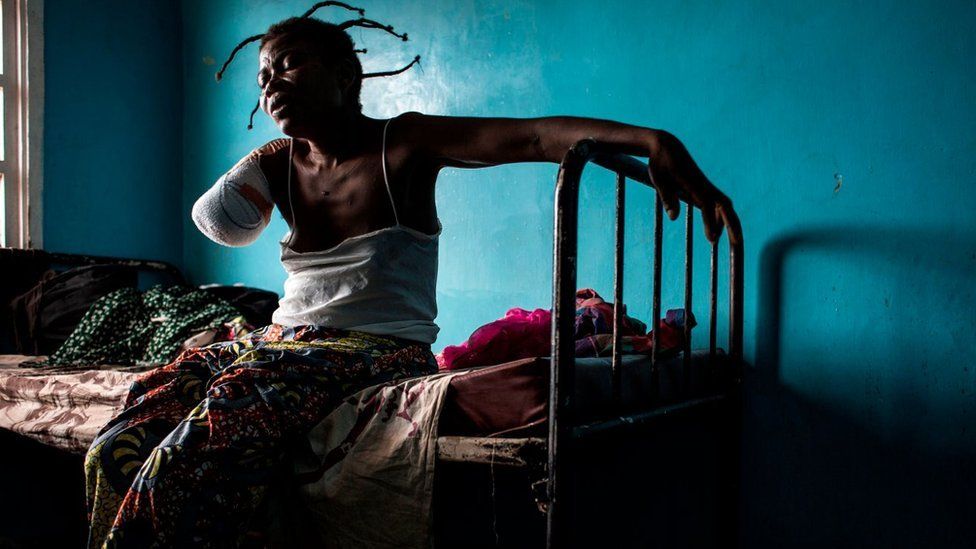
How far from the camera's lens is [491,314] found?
2682 mm

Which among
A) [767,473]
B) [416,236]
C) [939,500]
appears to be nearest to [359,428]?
[416,236]

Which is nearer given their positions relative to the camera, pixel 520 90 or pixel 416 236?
pixel 416 236

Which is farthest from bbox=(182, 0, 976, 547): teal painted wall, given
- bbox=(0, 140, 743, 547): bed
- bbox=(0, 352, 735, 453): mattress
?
bbox=(0, 352, 735, 453): mattress

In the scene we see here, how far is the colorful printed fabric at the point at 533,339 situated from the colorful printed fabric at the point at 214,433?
384mm

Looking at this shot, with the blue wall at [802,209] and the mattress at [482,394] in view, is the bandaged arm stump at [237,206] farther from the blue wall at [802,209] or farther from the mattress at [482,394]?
the blue wall at [802,209]

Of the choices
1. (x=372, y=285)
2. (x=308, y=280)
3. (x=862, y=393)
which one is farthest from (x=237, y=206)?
(x=862, y=393)

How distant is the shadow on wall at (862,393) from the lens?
187 cm

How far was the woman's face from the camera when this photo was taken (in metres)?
1.62

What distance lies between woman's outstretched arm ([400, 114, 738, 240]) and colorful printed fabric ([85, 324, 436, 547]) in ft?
1.28

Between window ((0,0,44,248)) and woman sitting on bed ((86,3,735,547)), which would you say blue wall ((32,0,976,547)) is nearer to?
woman sitting on bed ((86,3,735,547))

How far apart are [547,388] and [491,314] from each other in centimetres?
145

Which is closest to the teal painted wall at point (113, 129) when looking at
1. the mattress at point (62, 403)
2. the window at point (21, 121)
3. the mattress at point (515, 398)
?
the window at point (21, 121)

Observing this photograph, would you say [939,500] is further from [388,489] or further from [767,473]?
[388,489]

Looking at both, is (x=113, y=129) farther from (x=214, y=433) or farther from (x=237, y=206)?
(x=214, y=433)
